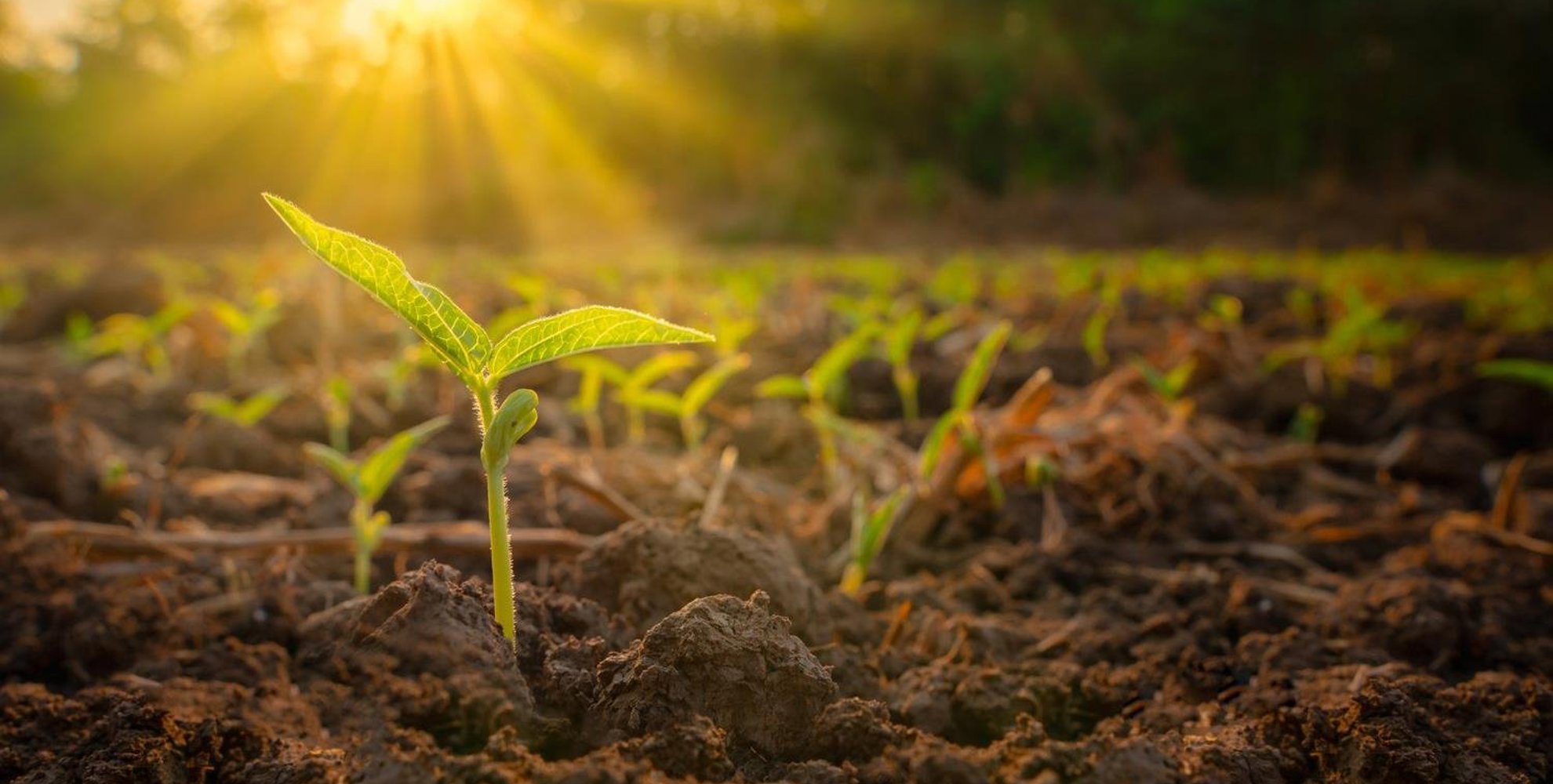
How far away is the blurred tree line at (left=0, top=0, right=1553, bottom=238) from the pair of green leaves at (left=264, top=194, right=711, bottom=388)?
58.0 feet

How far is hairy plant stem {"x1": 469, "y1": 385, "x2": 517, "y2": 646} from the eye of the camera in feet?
2.91

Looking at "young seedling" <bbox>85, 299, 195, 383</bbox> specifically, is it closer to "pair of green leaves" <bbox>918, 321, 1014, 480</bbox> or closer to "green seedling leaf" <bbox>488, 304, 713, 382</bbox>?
"pair of green leaves" <bbox>918, 321, 1014, 480</bbox>

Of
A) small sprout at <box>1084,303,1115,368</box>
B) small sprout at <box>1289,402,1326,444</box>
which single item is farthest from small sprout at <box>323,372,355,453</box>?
small sprout at <box>1289,402,1326,444</box>

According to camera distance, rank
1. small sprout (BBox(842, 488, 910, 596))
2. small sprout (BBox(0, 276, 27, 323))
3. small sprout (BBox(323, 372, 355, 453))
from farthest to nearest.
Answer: small sprout (BBox(0, 276, 27, 323)) < small sprout (BBox(323, 372, 355, 453)) < small sprout (BBox(842, 488, 910, 596))

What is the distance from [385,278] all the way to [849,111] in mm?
24166

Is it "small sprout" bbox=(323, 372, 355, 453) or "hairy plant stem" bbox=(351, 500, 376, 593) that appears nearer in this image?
"hairy plant stem" bbox=(351, 500, 376, 593)

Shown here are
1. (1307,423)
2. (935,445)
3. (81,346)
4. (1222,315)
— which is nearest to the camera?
(935,445)

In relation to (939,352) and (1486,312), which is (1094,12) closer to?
(1486,312)

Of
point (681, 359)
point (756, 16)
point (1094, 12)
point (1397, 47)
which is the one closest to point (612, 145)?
point (756, 16)

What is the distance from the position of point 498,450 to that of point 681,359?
1.28m

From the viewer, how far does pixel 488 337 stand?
2.81 feet

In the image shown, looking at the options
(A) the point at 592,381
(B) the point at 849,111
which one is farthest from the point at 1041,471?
(B) the point at 849,111

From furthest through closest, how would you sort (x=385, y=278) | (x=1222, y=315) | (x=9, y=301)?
(x=9, y=301)
(x=1222, y=315)
(x=385, y=278)

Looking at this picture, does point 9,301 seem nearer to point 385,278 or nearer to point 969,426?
point 969,426
